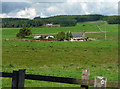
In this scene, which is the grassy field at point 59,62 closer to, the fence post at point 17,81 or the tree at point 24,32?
the tree at point 24,32

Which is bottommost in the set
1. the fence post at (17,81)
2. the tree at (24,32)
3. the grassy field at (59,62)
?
the grassy field at (59,62)

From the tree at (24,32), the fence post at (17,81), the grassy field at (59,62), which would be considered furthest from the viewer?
the tree at (24,32)

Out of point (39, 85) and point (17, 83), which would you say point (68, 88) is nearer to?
point (39, 85)

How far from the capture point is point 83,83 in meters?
3.21

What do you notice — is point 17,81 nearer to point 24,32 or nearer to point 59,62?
point 59,62

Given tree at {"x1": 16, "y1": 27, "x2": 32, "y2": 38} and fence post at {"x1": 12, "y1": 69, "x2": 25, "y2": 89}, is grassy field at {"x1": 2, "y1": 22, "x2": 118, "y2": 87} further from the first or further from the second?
fence post at {"x1": 12, "y1": 69, "x2": 25, "y2": 89}

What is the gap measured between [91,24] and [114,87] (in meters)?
66.3

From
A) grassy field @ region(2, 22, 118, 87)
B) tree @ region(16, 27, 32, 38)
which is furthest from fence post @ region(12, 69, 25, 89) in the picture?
tree @ region(16, 27, 32, 38)

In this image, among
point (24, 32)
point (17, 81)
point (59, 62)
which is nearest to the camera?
point (17, 81)

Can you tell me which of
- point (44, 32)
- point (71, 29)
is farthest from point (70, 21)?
point (44, 32)

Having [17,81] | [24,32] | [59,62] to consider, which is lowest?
[59,62]

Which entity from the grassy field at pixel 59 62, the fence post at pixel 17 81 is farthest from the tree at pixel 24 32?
the fence post at pixel 17 81

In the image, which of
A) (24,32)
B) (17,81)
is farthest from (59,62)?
(24,32)

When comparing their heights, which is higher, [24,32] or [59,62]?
[24,32]
